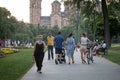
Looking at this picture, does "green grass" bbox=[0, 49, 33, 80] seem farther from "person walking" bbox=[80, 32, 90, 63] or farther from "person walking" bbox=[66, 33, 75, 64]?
"person walking" bbox=[80, 32, 90, 63]

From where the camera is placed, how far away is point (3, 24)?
86.4 meters

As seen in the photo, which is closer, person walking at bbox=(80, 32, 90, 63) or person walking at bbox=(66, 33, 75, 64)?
person walking at bbox=(66, 33, 75, 64)

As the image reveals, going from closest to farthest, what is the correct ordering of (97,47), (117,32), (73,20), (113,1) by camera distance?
(97,47), (113,1), (117,32), (73,20)

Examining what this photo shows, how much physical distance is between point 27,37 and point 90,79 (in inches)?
4191

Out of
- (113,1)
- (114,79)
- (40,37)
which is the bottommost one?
(114,79)

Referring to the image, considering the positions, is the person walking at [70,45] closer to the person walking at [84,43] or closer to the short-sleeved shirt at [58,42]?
the short-sleeved shirt at [58,42]

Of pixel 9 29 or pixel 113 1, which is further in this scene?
pixel 9 29

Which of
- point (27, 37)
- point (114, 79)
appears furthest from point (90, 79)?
point (27, 37)

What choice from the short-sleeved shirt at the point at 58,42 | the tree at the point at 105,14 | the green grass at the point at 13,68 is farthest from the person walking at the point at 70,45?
the tree at the point at 105,14

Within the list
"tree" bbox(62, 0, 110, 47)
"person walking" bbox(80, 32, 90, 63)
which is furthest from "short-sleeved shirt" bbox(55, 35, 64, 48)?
"tree" bbox(62, 0, 110, 47)

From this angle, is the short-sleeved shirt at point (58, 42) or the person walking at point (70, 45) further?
the person walking at point (70, 45)

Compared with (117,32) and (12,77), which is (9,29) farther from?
(12,77)

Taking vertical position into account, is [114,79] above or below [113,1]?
below

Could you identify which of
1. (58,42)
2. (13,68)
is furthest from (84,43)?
(13,68)
